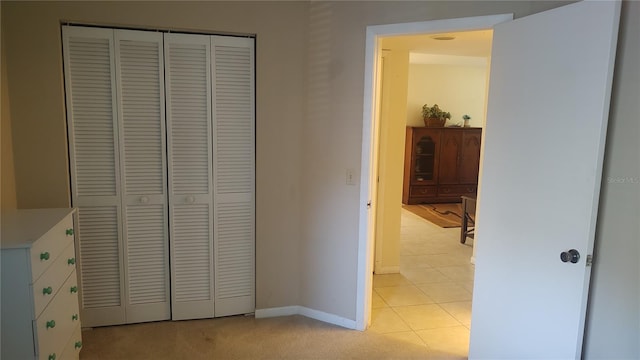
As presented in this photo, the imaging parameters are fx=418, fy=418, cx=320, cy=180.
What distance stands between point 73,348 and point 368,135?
2177 millimetres

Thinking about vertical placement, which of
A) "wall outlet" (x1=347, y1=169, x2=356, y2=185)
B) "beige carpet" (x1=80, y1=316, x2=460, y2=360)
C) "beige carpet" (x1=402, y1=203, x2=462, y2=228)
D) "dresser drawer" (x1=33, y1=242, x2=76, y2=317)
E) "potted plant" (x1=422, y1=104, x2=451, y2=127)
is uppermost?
"potted plant" (x1=422, y1=104, x2=451, y2=127)

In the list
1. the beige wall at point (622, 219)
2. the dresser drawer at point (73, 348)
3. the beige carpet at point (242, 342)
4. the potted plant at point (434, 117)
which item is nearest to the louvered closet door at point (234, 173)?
the beige carpet at point (242, 342)

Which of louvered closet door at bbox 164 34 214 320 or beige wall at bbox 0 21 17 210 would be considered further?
louvered closet door at bbox 164 34 214 320

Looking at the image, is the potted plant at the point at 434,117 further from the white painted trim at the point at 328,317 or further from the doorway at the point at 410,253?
the white painted trim at the point at 328,317

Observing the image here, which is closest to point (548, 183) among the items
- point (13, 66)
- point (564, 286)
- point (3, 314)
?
point (564, 286)

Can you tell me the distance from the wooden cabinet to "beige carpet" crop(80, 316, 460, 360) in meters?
4.92

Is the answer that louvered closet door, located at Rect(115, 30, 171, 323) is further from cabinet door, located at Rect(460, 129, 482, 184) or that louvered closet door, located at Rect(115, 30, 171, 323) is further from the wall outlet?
cabinet door, located at Rect(460, 129, 482, 184)

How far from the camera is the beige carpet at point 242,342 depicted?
8.71 feet

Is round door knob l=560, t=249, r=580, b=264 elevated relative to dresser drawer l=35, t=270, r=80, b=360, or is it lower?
elevated

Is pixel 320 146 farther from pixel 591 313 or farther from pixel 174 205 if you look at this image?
pixel 591 313

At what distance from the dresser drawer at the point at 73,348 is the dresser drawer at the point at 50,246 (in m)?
0.53

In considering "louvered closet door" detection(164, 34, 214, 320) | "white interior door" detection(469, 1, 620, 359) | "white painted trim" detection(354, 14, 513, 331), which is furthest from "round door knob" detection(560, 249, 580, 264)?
"louvered closet door" detection(164, 34, 214, 320)

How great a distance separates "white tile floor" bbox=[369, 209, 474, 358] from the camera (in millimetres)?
2943

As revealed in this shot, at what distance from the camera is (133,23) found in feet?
8.79
